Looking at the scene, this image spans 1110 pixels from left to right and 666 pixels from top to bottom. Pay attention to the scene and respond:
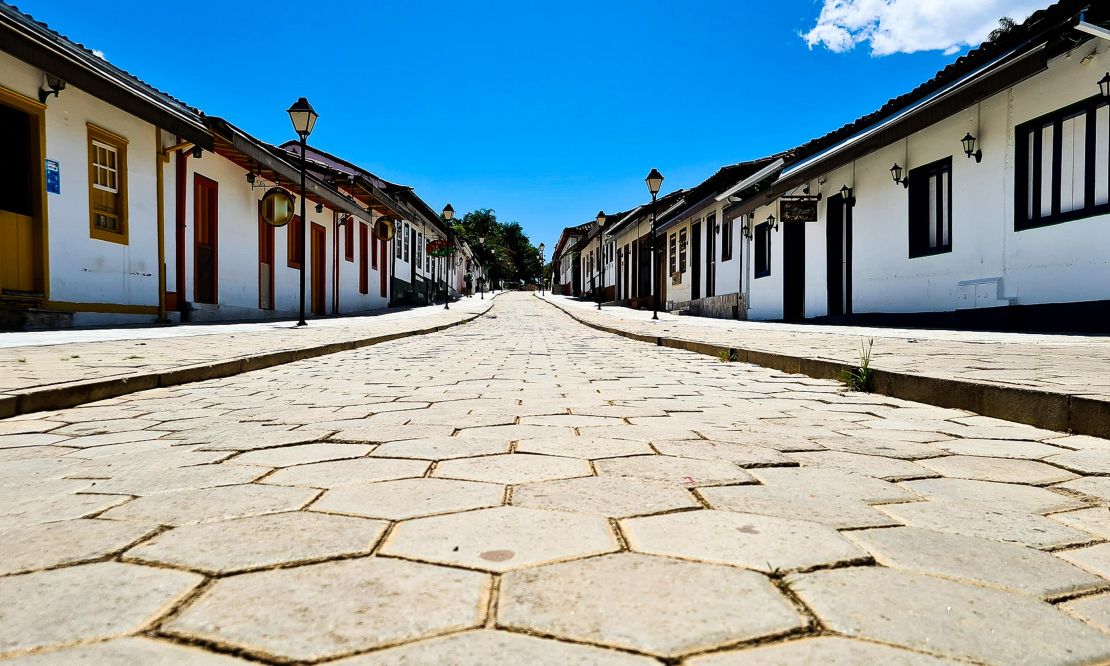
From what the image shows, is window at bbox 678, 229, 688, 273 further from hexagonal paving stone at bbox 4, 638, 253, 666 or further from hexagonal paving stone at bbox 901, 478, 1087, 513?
hexagonal paving stone at bbox 4, 638, 253, 666

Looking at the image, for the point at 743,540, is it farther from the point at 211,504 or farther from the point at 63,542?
the point at 63,542

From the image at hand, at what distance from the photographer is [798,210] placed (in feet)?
45.2

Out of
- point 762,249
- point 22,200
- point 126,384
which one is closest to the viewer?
point 126,384

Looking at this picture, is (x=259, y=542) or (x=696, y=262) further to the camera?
(x=696, y=262)

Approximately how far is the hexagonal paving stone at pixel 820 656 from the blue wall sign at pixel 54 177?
10.7 m

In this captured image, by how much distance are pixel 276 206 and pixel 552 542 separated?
47.8 ft

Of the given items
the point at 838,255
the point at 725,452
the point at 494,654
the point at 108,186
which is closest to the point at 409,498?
the point at 494,654

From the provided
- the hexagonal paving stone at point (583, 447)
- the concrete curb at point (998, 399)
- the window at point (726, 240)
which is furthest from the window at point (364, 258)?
the hexagonal paving stone at point (583, 447)

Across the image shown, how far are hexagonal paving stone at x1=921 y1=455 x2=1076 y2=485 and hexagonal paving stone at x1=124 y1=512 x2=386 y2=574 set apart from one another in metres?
2.04

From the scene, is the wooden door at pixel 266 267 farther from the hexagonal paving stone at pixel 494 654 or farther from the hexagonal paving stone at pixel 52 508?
the hexagonal paving stone at pixel 494 654

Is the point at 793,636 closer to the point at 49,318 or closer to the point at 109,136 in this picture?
the point at 49,318

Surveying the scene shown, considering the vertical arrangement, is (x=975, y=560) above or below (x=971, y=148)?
below

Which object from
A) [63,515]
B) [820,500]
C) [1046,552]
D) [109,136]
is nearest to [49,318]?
[109,136]

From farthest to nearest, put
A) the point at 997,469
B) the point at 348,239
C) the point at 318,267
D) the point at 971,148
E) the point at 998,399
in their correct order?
1. the point at 348,239
2. the point at 318,267
3. the point at 971,148
4. the point at 998,399
5. the point at 997,469
